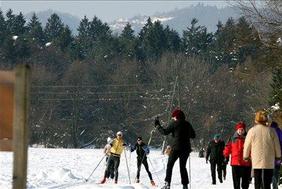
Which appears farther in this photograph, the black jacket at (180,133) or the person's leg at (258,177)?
the black jacket at (180,133)

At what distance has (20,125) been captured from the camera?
175 inches

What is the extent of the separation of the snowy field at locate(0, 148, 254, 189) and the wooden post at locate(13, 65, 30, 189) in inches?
399

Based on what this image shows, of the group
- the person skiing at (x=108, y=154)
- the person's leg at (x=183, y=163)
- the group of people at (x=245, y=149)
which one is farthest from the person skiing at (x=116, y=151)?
the person's leg at (x=183, y=163)

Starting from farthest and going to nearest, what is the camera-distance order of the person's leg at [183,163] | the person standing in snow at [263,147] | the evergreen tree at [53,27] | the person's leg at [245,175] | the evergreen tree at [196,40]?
the evergreen tree at [53,27] < the evergreen tree at [196,40] < the person's leg at [245,175] < the person's leg at [183,163] < the person standing in snow at [263,147]

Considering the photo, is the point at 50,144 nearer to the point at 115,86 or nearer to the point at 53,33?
the point at 115,86

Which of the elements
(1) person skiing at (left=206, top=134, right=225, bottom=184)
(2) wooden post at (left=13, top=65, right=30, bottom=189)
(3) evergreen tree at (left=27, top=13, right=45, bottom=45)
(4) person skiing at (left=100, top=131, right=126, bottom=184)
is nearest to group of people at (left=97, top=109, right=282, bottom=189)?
(1) person skiing at (left=206, top=134, right=225, bottom=184)

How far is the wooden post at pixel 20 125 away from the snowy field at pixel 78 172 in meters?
10.1

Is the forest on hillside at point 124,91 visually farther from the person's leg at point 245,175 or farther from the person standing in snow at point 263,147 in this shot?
the person standing in snow at point 263,147

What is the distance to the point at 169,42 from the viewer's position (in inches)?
3986

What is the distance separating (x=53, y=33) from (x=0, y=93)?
105864mm

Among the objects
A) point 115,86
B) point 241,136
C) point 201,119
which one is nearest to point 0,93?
point 241,136

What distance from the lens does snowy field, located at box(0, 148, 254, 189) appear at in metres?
21.7

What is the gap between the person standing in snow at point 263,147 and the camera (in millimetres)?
11516

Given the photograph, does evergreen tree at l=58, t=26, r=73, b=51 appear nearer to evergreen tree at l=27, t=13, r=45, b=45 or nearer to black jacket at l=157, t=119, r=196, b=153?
evergreen tree at l=27, t=13, r=45, b=45
